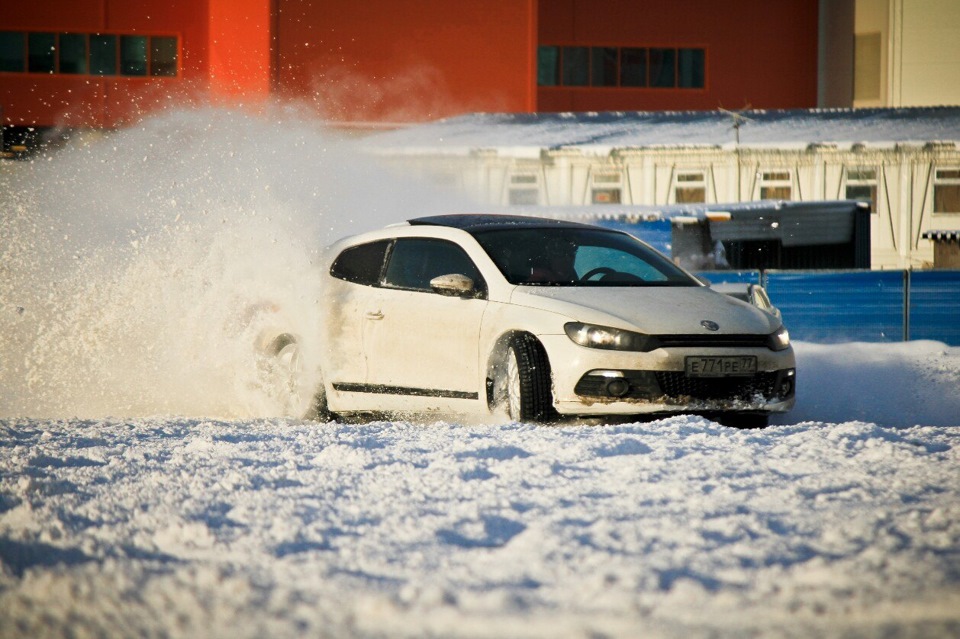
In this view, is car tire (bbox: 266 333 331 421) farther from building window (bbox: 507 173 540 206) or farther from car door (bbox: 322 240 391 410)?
building window (bbox: 507 173 540 206)

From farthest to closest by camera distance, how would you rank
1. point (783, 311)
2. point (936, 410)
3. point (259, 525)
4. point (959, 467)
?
point (783, 311), point (936, 410), point (959, 467), point (259, 525)

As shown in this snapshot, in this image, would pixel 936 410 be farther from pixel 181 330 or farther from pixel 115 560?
pixel 115 560

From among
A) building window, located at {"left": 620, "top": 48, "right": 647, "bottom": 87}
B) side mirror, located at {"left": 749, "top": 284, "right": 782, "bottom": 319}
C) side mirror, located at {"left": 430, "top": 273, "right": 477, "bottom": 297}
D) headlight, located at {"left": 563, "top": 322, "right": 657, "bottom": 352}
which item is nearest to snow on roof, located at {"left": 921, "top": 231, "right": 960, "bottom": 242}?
building window, located at {"left": 620, "top": 48, "right": 647, "bottom": 87}

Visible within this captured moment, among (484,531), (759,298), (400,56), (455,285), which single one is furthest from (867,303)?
(400,56)

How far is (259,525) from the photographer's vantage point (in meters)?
5.46

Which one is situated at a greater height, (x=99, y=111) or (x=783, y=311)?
(x=99, y=111)

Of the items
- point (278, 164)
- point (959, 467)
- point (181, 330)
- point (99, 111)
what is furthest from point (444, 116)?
point (959, 467)

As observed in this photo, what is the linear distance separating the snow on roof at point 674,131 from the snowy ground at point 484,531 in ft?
86.2

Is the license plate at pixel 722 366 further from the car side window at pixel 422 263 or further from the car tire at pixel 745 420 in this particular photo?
the car side window at pixel 422 263

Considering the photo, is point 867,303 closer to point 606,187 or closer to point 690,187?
point 690,187

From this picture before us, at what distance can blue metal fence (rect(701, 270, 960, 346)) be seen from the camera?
61.4 feet

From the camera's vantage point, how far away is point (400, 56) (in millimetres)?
41500

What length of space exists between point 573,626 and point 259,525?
1.89m

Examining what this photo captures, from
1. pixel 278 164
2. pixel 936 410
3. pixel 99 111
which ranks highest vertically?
pixel 99 111
